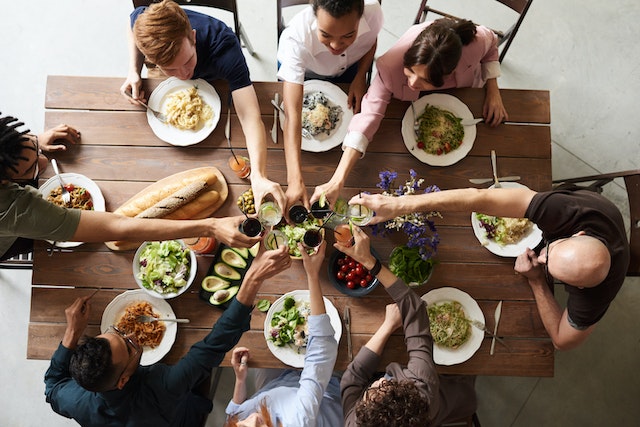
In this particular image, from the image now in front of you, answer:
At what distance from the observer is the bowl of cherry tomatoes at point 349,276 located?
7.33 ft

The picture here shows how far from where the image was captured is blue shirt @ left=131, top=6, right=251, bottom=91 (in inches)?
91.8

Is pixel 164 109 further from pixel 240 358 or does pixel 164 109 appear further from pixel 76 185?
pixel 240 358

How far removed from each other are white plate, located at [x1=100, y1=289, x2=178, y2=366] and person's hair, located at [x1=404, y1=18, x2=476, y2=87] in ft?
5.42

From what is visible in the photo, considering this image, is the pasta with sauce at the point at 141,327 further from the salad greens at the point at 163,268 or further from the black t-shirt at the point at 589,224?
the black t-shirt at the point at 589,224

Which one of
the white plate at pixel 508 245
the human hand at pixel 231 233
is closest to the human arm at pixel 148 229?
the human hand at pixel 231 233

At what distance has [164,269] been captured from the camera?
2217 millimetres

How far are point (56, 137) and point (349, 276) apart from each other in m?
1.62

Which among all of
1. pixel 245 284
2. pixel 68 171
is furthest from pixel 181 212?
pixel 68 171

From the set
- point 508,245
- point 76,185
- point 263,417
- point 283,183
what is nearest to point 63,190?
point 76,185

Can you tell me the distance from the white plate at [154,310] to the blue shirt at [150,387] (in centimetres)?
6

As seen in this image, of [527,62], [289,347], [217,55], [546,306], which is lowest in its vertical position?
[289,347]

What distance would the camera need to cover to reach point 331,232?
7.57 ft

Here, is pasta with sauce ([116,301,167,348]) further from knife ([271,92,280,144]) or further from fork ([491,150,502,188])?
fork ([491,150,502,188])

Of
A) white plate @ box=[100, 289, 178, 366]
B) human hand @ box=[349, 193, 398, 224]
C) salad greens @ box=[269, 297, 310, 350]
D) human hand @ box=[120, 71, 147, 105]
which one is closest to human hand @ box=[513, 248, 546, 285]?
human hand @ box=[349, 193, 398, 224]
